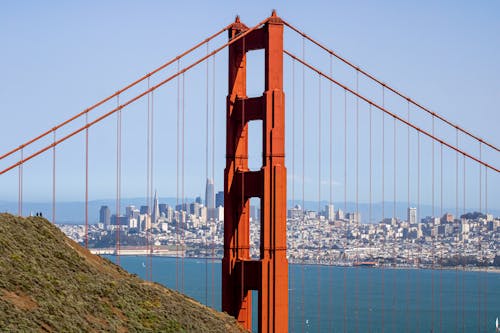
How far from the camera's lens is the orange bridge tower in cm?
3084

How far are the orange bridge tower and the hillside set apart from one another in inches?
52.7

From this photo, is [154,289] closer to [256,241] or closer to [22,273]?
[22,273]

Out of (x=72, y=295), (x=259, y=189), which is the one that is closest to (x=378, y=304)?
(x=259, y=189)

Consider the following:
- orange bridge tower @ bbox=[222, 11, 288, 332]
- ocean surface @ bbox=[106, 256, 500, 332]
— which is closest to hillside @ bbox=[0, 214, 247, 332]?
orange bridge tower @ bbox=[222, 11, 288, 332]

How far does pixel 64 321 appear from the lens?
24.0 meters

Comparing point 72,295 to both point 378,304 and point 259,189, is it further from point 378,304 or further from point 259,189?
point 378,304

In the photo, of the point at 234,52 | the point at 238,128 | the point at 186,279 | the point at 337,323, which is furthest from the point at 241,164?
the point at 186,279

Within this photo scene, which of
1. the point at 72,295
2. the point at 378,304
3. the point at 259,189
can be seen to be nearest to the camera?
the point at 72,295

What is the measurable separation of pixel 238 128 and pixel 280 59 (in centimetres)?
237

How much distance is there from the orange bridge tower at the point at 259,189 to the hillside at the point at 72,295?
134 cm

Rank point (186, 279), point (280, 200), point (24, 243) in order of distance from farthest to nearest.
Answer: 1. point (186, 279)
2. point (280, 200)
3. point (24, 243)

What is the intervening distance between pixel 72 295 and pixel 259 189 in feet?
23.5

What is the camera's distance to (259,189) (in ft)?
103

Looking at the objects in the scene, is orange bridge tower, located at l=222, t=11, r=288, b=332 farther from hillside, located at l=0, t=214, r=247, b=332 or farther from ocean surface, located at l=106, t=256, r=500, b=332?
ocean surface, located at l=106, t=256, r=500, b=332
